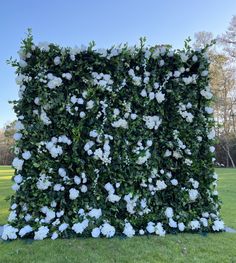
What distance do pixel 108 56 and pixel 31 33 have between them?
0.95m

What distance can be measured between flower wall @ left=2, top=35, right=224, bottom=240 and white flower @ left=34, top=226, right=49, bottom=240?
11 millimetres

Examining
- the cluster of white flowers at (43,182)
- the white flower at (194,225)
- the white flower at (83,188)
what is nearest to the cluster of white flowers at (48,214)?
the cluster of white flowers at (43,182)

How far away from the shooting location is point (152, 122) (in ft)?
11.4

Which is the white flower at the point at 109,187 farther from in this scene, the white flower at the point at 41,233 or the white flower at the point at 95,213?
the white flower at the point at 41,233

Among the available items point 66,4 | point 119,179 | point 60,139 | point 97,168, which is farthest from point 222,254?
point 66,4

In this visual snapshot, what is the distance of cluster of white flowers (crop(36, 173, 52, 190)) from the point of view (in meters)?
3.13

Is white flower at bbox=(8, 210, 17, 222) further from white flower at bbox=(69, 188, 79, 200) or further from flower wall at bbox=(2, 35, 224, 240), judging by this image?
white flower at bbox=(69, 188, 79, 200)

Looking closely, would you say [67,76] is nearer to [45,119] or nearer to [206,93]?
[45,119]

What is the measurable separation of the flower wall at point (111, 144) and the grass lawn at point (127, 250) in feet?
0.55

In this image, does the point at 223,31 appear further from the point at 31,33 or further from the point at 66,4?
the point at 31,33

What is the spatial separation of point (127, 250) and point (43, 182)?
46.8 inches

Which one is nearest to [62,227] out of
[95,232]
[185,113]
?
[95,232]

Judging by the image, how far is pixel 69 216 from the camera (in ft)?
10.5

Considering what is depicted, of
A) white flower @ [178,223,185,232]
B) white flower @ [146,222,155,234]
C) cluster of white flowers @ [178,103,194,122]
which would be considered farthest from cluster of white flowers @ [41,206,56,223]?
cluster of white flowers @ [178,103,194,122]
